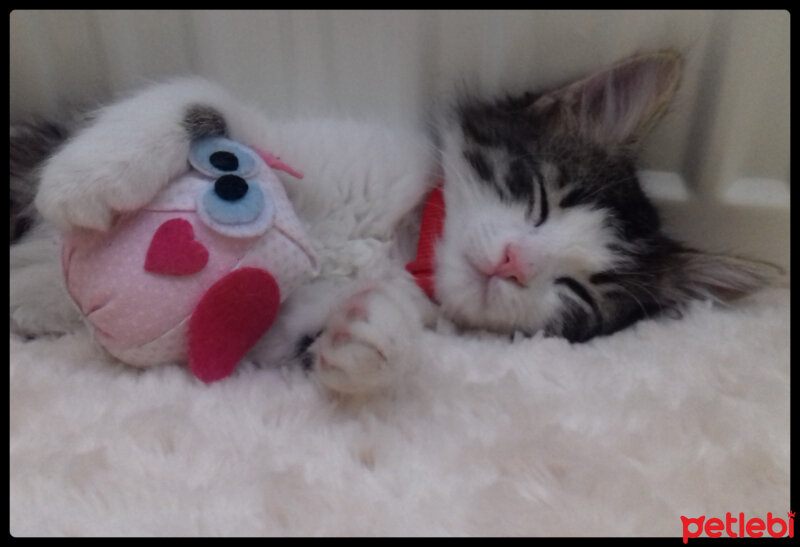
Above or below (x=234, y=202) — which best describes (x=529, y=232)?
below

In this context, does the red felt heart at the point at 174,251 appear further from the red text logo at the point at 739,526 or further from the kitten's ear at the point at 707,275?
the kitten's ear at the point at 707,275

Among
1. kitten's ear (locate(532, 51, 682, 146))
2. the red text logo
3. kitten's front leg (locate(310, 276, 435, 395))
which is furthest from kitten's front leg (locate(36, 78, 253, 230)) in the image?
the red text logo

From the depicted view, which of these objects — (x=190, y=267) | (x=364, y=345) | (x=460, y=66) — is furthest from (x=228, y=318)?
(x=460, y=66)

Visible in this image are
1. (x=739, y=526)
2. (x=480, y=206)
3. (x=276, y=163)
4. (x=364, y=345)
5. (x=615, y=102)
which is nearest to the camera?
(x=739, y=526)

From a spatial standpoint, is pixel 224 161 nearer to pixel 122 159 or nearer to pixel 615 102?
pixel 122 159

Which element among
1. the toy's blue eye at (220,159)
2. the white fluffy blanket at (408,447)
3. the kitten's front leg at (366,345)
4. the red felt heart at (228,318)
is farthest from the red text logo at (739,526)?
the toy's blue eye at (220,159)

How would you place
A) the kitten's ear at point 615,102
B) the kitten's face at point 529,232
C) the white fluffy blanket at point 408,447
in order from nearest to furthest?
the white fluffy blanket at point 408,447, the kitten's face at point 529,232, the kitten's ear at point 615,102

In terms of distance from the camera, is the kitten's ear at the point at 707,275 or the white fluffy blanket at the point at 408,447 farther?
the kitten's ear at the point at 707,275
